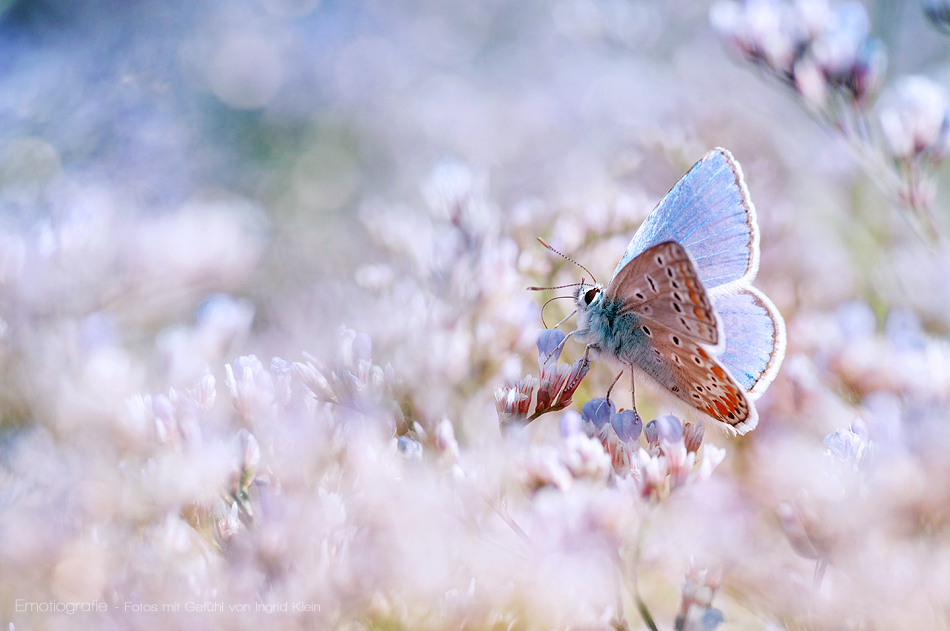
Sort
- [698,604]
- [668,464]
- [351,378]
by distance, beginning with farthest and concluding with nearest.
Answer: [351,378]
[668,464]
[698,604]

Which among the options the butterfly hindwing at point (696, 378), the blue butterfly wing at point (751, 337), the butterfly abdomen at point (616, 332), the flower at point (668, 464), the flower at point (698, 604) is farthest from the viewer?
the butterfly abdomen at point (616, 332)

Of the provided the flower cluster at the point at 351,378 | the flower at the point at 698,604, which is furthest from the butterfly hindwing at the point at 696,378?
the flower cluster at the point at 351,378

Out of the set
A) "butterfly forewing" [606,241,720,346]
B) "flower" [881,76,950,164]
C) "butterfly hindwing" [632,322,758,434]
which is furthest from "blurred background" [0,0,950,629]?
"butterfly forewing" [606,241,720,346]

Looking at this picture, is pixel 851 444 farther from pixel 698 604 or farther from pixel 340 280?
pixel 340 280

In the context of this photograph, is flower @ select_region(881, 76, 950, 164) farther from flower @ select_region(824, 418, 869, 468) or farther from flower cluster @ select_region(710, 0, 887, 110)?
flower @ select_region(824, 418, 869, 468)

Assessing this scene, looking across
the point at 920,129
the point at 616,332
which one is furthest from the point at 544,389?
the point at 920,129

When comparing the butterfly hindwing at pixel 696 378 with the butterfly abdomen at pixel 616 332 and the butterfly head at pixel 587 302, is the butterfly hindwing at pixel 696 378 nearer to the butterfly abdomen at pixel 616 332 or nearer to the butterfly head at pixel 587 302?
the butterfly abdomen at pixel 616 332

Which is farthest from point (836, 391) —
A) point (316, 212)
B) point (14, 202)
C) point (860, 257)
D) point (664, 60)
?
point (316, 212)
